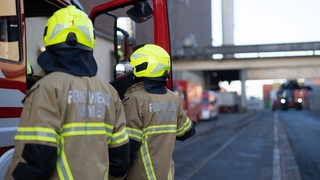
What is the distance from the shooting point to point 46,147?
7.07 feet

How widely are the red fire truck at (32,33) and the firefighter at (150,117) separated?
0.80 m

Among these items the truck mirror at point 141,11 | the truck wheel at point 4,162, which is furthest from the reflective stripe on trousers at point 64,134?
the truck mirror at point 141,11

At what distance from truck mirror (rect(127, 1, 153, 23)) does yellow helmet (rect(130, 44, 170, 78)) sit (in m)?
1.12

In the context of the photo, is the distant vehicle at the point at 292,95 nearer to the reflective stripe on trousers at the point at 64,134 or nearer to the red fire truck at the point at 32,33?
the red fire truck at the point at 32,33

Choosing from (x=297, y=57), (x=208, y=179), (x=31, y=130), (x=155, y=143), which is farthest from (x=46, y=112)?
(x=297, y=57)

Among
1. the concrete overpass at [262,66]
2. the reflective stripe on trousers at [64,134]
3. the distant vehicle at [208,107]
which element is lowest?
the distant vehicle at [208,107]

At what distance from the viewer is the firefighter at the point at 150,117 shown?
3.30 meters

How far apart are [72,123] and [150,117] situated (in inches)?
41.9

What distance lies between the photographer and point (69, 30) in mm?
2406

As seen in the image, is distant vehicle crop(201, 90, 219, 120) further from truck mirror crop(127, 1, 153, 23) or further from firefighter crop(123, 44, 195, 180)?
firefighter crop(123, 44, 195, 180)

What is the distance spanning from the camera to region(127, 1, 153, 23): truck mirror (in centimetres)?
449

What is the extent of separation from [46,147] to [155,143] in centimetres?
134

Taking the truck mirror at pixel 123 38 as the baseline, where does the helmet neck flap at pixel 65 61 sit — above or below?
below

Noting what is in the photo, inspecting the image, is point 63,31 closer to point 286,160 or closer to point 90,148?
point 90,148
